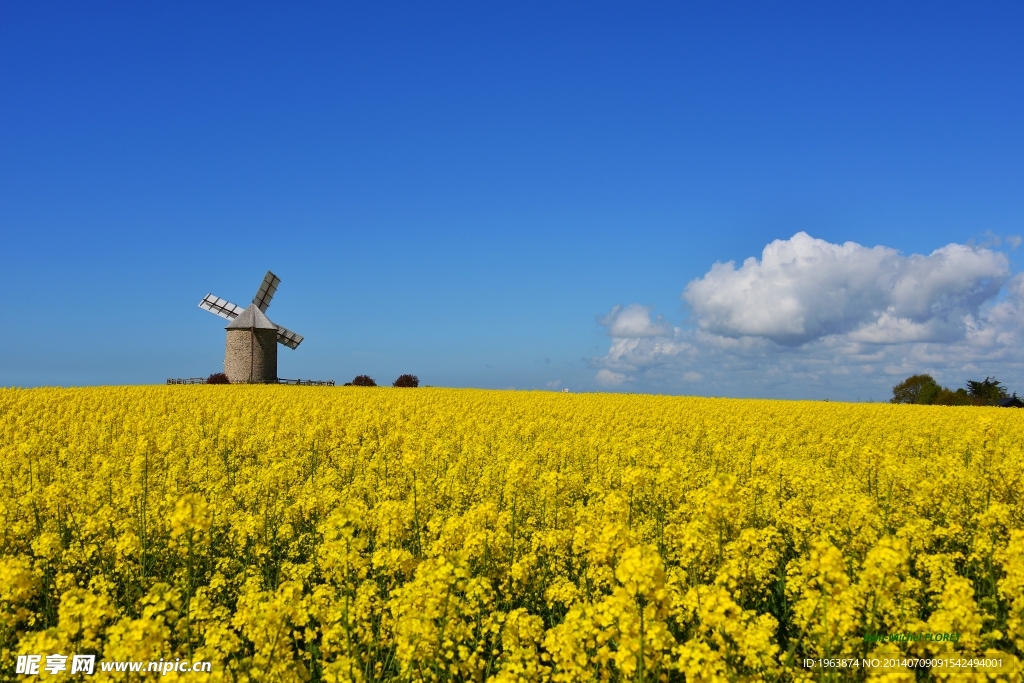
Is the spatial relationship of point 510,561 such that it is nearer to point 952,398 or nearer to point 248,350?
point 248,350

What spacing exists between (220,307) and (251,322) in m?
10.3

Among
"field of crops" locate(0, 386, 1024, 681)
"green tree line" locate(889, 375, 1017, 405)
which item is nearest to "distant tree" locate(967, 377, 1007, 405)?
"green tree line" locate(889, 375, 1017, 405)

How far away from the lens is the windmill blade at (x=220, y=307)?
2249 inches

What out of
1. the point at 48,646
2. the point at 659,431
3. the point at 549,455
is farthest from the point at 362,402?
the point at 48,646

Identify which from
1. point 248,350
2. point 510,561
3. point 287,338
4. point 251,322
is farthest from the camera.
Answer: point 287,338

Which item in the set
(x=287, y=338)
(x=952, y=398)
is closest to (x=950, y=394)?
(x=952, y=398)

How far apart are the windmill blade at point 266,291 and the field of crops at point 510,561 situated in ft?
142

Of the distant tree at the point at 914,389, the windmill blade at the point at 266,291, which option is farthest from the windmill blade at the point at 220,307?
the distant tree at the point at 914,389

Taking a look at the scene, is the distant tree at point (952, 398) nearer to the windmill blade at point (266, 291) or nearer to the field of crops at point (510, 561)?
the field of crops at point (510, 561)

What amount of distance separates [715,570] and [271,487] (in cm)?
666

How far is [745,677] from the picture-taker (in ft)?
14.0

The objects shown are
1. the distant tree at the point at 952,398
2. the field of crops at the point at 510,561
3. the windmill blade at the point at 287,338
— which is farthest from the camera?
the windmill blade at the point at 287,338

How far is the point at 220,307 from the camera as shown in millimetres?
57375

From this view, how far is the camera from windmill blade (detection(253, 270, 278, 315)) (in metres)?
56.7
